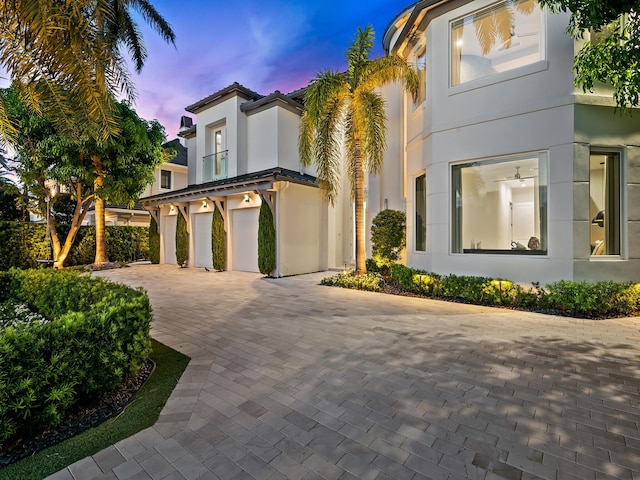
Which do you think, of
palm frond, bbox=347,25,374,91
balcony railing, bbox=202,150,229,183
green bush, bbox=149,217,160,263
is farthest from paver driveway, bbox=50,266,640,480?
green bush, bbox=149,217,160,263

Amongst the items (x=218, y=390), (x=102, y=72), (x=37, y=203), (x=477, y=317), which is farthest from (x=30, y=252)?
(x=477, y=317)

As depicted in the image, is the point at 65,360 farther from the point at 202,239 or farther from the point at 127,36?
the point at 127,36

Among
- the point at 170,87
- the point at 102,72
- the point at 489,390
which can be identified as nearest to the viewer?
the point at 489,390

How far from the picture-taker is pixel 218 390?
11.2ft

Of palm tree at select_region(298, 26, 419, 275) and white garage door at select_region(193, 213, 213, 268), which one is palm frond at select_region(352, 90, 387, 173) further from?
white garage door at select_region(193, 213, 213, 268)

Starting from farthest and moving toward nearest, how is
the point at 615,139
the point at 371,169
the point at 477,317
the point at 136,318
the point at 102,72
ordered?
the point at 371,169 < the point at 615,139 < the point at 477,317 < the point at 102,72 < the point at 136,318

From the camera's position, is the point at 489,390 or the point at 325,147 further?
the point at 325,147

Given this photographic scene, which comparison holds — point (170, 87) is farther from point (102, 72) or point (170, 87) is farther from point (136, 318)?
point (136, 318)

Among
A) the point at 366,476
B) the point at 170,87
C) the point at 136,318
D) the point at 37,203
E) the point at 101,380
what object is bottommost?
the point at 366,476

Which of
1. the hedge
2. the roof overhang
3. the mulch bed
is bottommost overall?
the mulch bed

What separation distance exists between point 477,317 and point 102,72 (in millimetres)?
7621

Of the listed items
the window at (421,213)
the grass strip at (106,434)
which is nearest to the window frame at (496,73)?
the window at (421,213)

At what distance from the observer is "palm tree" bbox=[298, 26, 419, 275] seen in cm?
918

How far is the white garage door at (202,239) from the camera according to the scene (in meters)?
15.5
